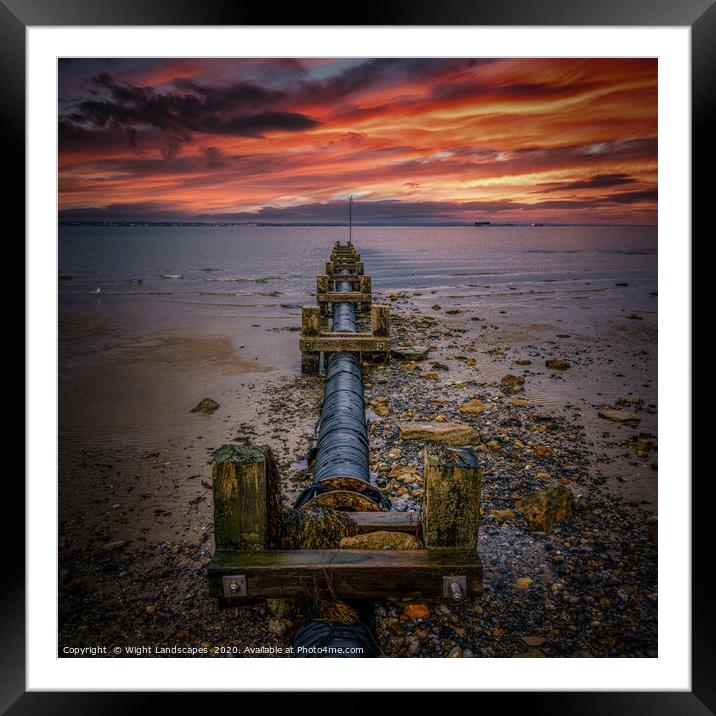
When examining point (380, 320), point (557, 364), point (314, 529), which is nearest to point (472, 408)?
point (380, 320)

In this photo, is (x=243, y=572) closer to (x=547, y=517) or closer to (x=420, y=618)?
(x=420, y=618)

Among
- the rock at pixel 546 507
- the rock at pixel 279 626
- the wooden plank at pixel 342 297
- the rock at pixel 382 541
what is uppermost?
the wooden plank at pixel 342 297

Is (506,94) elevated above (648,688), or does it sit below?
above

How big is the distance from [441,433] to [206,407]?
3077mm

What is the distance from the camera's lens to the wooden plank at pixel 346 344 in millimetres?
7000

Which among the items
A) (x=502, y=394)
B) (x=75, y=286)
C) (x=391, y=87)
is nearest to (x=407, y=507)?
(x=502, y=394)

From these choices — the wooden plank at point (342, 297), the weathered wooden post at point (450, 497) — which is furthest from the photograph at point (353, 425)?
the wooden plank at point (342, 297)

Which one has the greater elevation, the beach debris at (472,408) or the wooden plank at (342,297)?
the wooden plank at (342,297)

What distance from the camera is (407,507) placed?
402 centimetres

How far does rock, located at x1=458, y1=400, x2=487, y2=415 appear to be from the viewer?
6.02 metres

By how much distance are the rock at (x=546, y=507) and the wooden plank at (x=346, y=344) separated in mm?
3602

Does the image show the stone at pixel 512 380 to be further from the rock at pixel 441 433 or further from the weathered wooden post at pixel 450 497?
the weathered wooden post at pixel 450 497

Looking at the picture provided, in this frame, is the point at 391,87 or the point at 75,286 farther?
the point at 75,286

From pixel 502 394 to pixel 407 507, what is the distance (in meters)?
3.16
